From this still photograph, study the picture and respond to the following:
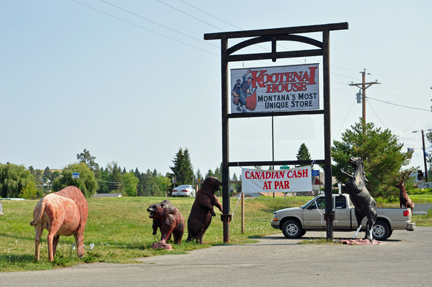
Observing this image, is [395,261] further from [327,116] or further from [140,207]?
[140,207]

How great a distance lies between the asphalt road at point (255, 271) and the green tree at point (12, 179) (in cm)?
7381

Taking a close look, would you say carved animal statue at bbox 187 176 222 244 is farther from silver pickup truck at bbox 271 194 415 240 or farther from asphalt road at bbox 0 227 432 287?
silver pickup truck at bbox 271 194 415 240

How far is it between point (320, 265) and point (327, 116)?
22.3 ft

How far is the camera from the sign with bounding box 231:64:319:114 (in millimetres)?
16547

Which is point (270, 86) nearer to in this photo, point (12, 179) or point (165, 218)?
point (165, 218)

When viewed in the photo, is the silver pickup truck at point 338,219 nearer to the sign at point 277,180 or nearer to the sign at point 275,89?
the sign at point 277,180

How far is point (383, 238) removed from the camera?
18.2 m

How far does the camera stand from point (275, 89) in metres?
16.8

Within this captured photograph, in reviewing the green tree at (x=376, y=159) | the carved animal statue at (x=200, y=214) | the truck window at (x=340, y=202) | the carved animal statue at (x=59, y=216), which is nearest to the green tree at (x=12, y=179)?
the green tree at (x=376, y=159)

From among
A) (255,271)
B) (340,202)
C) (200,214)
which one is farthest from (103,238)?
(255,271)

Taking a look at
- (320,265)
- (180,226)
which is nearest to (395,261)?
(320,265)

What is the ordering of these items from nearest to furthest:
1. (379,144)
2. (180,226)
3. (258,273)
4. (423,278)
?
(423,278)
(258,273)
(180,226)
(379,144)

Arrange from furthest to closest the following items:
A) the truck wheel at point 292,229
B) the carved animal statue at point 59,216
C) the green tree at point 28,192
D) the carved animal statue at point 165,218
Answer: the green tree at point 28,192, the truck wheel at point 292,229, the carved animal statue at point 165,218, the carved animal statue at point 59,216

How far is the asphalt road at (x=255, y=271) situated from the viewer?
8562mm
